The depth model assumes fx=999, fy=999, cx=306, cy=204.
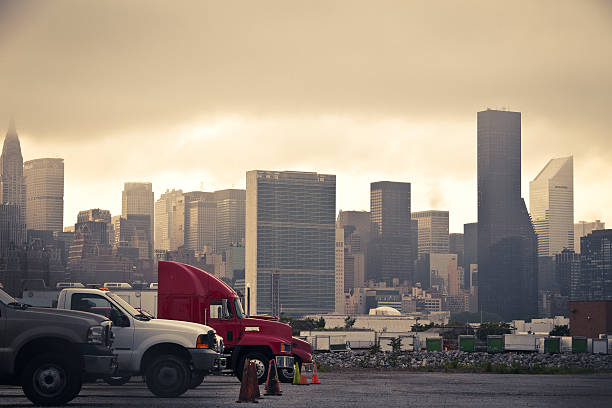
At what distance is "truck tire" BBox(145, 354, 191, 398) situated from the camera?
25.6 meters

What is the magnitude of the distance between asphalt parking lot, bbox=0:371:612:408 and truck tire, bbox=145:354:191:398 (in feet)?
1.31

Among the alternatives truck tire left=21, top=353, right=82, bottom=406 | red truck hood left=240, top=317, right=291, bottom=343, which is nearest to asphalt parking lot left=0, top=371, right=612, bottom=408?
truck tire left=21, top=353, right=82, bottom=406

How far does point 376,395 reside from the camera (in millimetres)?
27594

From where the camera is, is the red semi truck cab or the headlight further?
the red semi truck cab

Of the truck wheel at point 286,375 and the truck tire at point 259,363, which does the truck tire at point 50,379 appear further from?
the truck wheel at point 286,375

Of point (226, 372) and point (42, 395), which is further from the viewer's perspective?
point (226, 372)

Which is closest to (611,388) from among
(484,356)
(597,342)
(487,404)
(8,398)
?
(487,404)

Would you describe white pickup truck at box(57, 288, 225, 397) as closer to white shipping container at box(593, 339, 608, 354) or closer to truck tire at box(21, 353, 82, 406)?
truck tire at box(21, 353, 82, 406)

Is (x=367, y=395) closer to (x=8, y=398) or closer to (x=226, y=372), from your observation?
(x=226, y=372)

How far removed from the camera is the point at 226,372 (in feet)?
104

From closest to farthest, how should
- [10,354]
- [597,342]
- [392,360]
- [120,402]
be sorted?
[10,354], [120,402], [392,360], [597,342]

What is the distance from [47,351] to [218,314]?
9456 mm

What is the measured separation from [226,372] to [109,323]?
9.64 m

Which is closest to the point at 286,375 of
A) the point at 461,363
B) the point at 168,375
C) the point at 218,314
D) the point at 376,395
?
the point at 218,314
